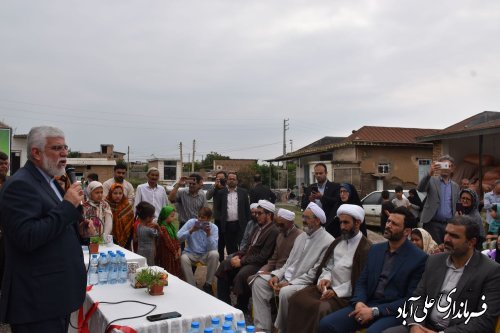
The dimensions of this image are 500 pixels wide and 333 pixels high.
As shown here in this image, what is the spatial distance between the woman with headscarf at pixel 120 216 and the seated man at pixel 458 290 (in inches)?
165

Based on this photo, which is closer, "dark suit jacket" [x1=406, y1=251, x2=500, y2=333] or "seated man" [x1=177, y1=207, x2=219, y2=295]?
"dark suit jacket" [x1=406, y1=251, x2=500, y2=333]

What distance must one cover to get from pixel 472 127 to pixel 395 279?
9.31 meters

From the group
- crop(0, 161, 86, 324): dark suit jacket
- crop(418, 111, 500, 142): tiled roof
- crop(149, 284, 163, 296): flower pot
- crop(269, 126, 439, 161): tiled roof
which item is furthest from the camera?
crop(269, 126, 439, 161): tiled roof

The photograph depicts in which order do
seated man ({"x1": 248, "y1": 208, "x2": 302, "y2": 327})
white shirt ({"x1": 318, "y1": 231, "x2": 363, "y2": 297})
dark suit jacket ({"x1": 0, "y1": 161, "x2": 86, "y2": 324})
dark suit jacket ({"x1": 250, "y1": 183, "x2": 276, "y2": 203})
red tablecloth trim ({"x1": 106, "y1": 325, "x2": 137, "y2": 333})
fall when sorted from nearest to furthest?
dark suit jacket ({"x1": 0, "y1": 161, "x2": 86, "y2": 324}), red tablecloth trim ({"x1": 106, "y1": 325, "x2": 137, "y2": 333}), white shirt ({"x1": 318, "y1": 231, "x2": 363, "y2": 297}), seated man ({"x1": 248, "y1": 208, "x2": 302, "y2": 327}), dark suit jacket ({"x1": 250, "y1": 183, "x2": 276, "y2": 203})

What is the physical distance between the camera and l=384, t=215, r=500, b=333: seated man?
10.1 feet

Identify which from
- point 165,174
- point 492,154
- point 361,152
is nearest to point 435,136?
point 492,154

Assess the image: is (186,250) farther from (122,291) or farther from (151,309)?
(151,309)

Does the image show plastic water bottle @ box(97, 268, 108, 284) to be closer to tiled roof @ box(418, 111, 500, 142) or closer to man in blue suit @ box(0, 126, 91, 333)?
man in blue suit @ box(0, 126, 91, 333)

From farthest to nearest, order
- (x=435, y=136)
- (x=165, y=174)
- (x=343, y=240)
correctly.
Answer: (x=165, y=174)
(x=435, y=136)
(x=343, y=240)

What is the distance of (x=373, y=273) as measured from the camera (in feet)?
12.8

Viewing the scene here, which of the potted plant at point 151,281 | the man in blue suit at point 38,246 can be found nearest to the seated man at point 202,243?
the potted plant at point 151,281

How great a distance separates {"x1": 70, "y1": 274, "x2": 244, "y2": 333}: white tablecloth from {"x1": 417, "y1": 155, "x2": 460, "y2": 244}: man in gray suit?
4022 millimetres

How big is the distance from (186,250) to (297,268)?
6.83 feet

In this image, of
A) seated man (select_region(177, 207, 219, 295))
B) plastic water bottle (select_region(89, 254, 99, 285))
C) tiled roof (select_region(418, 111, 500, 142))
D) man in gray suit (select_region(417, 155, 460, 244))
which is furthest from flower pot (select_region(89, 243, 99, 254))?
tiled roof (select_region(418, 111, 500, 142))
